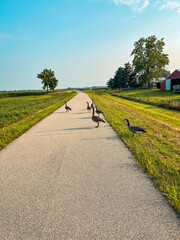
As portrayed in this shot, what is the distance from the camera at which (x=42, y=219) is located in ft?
8.71

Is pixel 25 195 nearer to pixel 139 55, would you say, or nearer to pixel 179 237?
pixel 179 237

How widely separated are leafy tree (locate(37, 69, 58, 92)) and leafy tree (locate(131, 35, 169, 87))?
5273 cm

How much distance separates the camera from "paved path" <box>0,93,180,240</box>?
2.38 meters

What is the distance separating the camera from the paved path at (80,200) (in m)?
2.38

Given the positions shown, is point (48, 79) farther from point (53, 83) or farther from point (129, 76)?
point (129, 76)

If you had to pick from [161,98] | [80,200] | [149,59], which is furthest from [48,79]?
[80,200]

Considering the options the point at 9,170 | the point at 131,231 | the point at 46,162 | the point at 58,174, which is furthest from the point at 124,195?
the point at 9,170

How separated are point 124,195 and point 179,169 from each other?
79.8 inches

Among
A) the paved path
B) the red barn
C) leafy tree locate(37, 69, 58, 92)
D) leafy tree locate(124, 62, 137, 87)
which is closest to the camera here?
the paved path

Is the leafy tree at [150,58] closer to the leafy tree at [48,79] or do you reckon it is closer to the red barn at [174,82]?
the red barn at [174,82]

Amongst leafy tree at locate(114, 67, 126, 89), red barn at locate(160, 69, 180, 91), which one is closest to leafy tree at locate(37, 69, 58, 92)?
leafy tree at locate(114, 67, 126, 89)

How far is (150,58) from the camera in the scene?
53875 millimetres

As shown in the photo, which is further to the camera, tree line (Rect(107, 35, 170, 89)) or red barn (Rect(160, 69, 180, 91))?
tree line (Rect(107, 35, 170, 89))

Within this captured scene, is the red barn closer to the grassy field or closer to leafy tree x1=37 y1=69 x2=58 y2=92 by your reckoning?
the grassy field
